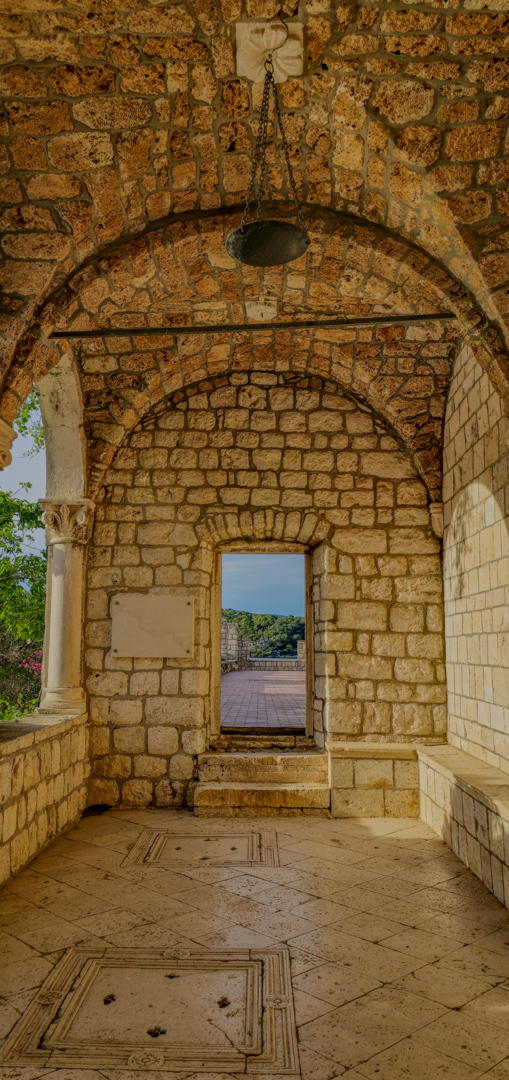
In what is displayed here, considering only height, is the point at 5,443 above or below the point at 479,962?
above

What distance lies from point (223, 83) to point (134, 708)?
418cm

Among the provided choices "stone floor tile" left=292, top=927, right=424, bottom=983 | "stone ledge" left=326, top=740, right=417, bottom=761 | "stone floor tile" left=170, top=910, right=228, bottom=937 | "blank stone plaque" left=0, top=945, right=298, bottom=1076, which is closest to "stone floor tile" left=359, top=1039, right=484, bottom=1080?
"blank stone plaque" left=0, top=945, right=298, bottom=1076

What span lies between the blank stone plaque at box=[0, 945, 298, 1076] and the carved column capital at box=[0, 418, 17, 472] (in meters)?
2.21

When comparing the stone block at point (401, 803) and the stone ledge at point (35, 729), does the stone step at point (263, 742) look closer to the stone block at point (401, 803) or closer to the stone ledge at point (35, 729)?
the stone block at point (401, 803)

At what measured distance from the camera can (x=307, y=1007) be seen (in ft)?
7.76

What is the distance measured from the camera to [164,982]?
2561mm

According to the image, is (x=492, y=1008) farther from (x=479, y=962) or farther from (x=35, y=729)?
(x=35, y=729)

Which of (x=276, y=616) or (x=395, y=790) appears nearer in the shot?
(x=395, y=790)

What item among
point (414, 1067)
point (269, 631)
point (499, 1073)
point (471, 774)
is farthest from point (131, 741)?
point (269, 631)

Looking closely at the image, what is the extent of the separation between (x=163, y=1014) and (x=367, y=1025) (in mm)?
704

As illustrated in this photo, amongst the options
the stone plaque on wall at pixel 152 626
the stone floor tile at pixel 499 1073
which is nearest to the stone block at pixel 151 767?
the stone plaque on wall at pixel 152 626

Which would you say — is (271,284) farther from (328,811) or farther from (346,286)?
(328,811)

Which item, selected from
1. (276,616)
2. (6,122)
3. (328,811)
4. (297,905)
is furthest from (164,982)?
(276,616)

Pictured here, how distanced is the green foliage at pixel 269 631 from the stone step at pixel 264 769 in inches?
711
